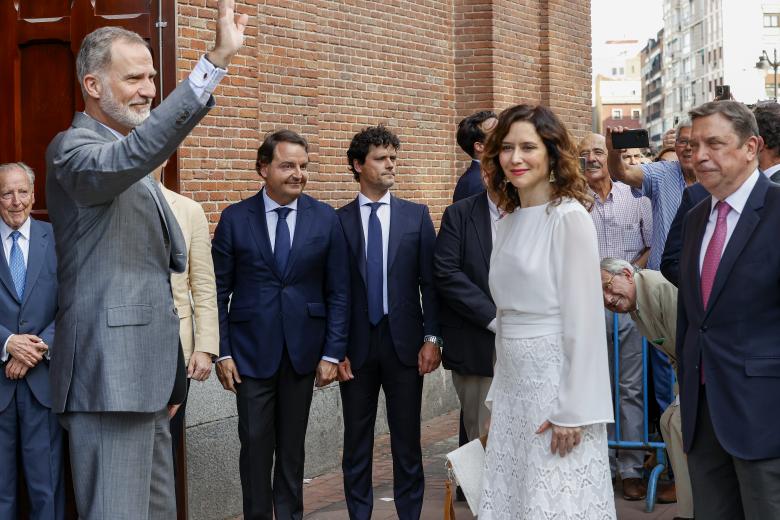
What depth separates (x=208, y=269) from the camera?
6.14m

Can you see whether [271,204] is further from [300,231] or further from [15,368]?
[15,368]

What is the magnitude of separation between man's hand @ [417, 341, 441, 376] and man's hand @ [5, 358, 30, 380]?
7.00ft

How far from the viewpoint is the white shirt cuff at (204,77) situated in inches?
148

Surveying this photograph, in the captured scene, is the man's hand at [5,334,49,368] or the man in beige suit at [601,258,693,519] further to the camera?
the man's hand at [5,334,49,368]

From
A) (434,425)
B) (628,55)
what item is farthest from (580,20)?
(628,55)

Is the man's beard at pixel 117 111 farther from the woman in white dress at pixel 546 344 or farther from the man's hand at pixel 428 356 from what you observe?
the man's hand at pixel 428 356

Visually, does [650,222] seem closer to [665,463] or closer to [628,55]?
[665,463]

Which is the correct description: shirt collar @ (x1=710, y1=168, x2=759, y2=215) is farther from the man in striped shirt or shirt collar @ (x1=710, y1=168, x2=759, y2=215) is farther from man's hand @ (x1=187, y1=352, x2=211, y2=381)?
the man in striped shirt

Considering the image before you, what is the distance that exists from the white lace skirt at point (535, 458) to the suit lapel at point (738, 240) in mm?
643

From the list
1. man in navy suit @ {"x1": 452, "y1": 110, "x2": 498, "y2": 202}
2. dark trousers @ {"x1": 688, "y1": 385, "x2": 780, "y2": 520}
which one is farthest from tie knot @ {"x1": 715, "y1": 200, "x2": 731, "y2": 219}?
man in navy suit @ {"x1": 452, "y1": 110, "x2": 498, "y2": 202}

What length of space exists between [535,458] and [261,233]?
92.2 inches

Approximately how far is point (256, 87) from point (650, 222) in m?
3.03

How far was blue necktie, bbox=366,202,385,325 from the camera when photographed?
21.8 feet

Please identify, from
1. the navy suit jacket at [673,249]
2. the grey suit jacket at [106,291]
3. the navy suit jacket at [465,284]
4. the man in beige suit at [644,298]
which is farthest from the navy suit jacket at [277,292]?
the grey suit jacket at [106,291]
